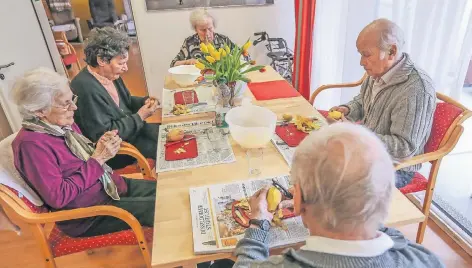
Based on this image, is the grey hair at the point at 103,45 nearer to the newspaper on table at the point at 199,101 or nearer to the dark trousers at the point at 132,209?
the newspaper on table at the point at 199,101

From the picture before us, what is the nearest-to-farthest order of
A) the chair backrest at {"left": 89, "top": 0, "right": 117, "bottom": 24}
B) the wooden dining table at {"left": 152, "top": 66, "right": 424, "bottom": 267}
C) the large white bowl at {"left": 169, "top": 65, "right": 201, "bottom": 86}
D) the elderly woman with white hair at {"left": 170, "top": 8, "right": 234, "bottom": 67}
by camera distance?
the wooden dining table at {"left": 152, "top": 66, "right": 424, "bottom": 267}, the large white bowl at {"left": 169, "top": 65, "right": 201, "bottom": 86}, the elderly woman with white hair at {"left": 170, "top": 8, "right": 234, "bottom": 67}, the chair backrest at {"left": 89, "top": 0, "right": 117, "bottom": 24}

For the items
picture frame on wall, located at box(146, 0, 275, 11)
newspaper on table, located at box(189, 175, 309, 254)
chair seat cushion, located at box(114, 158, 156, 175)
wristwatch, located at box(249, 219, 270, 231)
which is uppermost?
picture frame on wall, located at box(146, 0, 275, 11)

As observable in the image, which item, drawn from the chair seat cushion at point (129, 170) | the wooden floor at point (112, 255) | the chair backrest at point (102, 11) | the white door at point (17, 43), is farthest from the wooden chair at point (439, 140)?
the chair backrest at point (102, 11)

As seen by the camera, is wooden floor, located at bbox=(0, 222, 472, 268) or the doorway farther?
the doorway

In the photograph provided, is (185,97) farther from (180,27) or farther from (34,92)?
(180,27)

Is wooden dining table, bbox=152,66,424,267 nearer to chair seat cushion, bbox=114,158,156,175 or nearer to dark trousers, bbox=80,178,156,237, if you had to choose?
dark trousers, bbox=80,178,156,237

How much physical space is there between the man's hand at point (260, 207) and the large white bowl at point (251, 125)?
351 mm

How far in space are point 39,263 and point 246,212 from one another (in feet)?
5.12

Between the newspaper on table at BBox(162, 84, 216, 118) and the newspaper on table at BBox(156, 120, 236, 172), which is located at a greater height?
the newspaper on table at BBox(156, 120, 236, 172)

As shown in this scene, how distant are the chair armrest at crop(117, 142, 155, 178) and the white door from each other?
148cm

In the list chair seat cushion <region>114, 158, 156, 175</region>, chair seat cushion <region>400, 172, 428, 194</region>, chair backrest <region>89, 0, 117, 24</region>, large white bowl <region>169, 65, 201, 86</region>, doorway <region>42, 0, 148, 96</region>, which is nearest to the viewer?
chair seat cushion <region>400, 172, 428, 194</region>

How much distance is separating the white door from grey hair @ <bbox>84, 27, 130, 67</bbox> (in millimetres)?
1185

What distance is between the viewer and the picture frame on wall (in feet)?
10.4

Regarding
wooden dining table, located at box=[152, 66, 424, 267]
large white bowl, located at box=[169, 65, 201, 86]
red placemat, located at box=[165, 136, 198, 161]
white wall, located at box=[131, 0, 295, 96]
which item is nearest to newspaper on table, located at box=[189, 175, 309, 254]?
wooden dining table, located at box=[152, 66, 424, 267]
